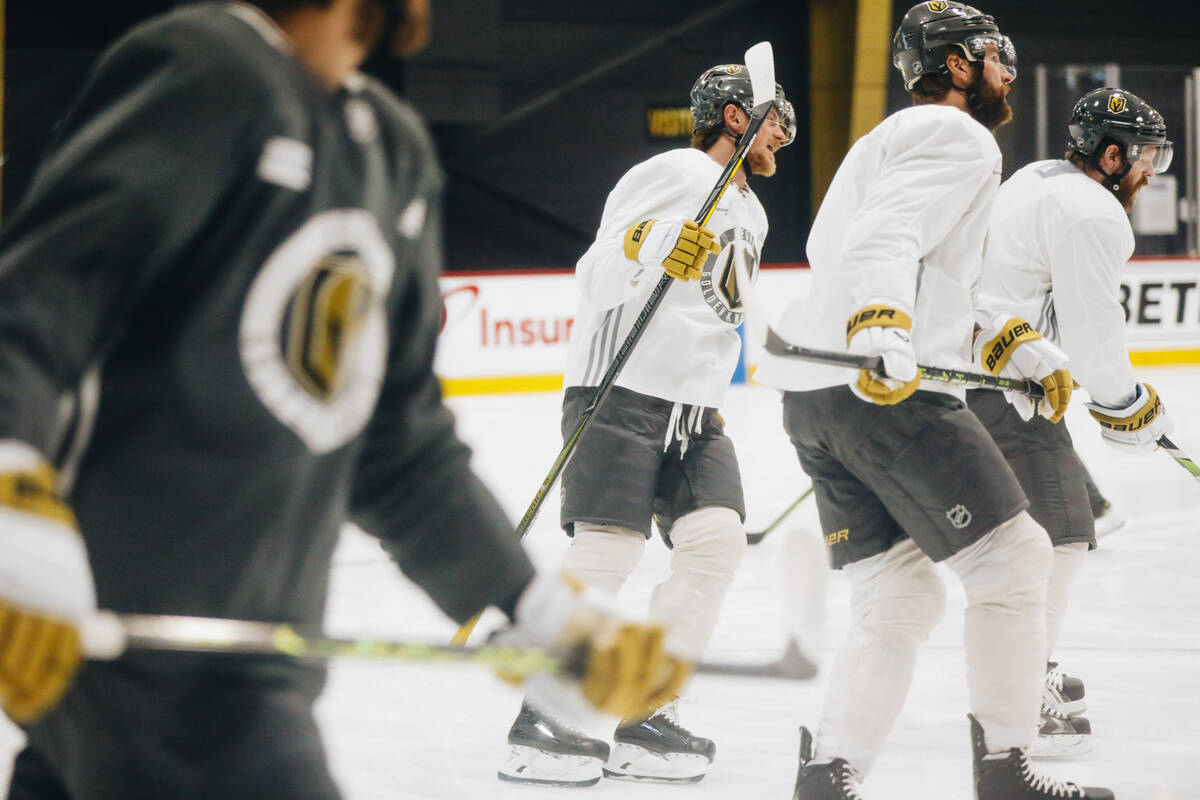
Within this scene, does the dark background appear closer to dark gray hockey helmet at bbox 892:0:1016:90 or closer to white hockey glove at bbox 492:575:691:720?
dark gray hockey helmet at bbox 892:0:1016:90

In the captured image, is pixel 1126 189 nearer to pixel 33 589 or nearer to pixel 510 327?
pixel 33 589

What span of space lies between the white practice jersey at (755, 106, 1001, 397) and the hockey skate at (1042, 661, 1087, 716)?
78 cm

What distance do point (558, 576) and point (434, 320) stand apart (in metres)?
0.23

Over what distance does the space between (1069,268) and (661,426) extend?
29.8 inches

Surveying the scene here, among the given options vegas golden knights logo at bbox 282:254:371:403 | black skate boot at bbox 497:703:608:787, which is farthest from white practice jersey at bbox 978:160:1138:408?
vegas golden knights logo at bbox 282:254:371:403

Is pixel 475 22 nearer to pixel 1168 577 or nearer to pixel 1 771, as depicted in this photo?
pixel 1168 577

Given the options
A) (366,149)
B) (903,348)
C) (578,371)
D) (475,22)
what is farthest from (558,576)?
(475,22)

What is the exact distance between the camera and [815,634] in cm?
122

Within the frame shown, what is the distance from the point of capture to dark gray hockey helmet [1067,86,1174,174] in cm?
284

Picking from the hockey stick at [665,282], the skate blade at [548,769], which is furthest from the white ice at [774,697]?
the hockey stick at [665,282]

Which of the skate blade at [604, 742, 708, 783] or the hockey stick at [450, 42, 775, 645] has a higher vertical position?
the hockey stick at [450, 42, 775, 645]

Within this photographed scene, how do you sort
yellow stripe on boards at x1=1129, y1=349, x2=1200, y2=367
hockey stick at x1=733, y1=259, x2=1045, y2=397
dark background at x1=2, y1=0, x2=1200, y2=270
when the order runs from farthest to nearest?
dark background at x1=2, y1=0, x2=1200, y2=270
yellow stripe on boards at x1=1129, y1=349, x2=1200, y2=367
hockey stick at x1=733, y1=259, x2=1045, y2=397

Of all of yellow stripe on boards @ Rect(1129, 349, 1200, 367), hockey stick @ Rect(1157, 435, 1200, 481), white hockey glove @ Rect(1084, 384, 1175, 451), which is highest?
→ white hockey glove @ Rect(1084, 384, 1175, 451)

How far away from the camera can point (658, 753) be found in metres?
2.57
